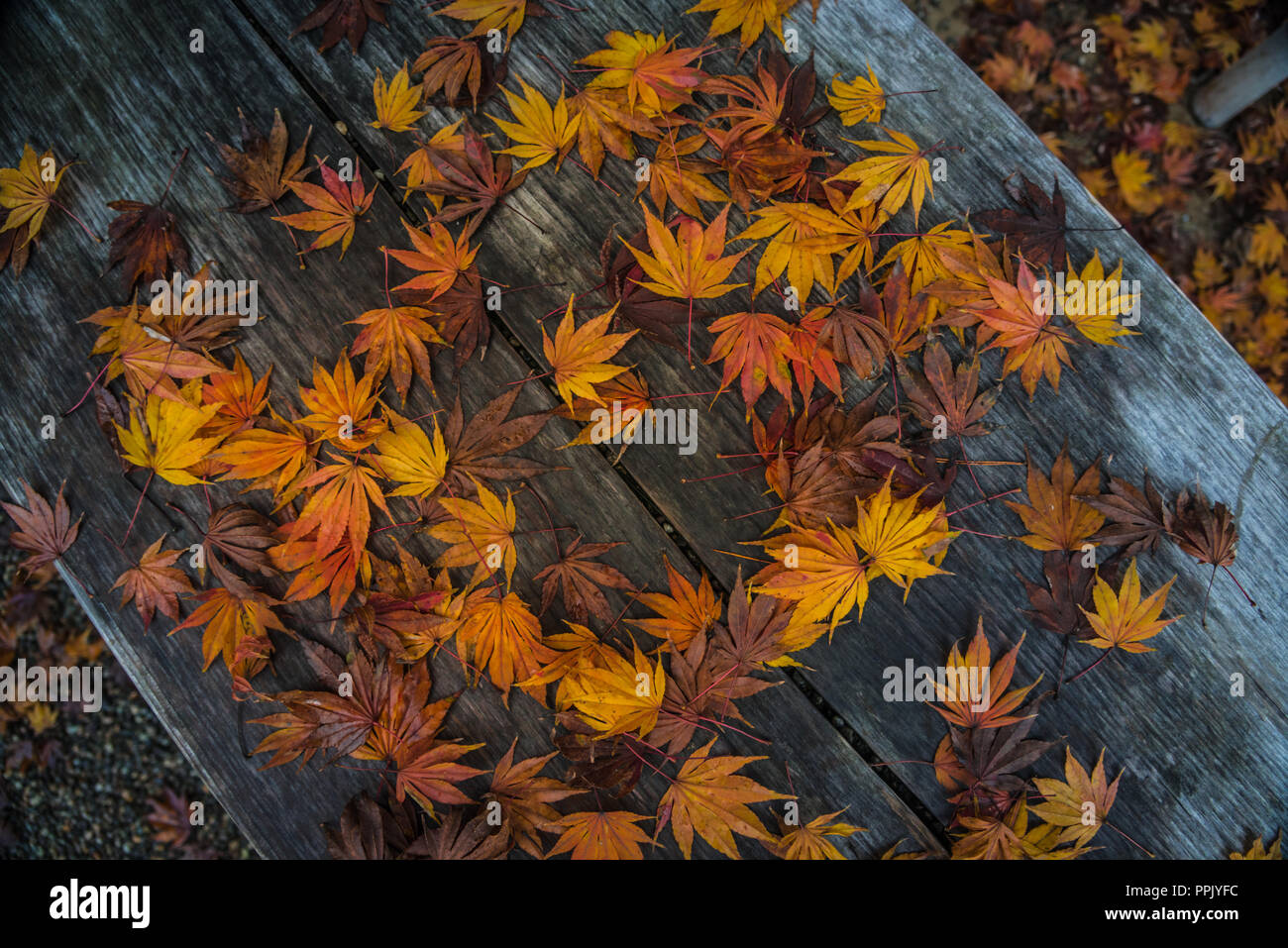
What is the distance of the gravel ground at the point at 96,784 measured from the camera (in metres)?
2.57

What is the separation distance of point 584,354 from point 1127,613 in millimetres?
1399

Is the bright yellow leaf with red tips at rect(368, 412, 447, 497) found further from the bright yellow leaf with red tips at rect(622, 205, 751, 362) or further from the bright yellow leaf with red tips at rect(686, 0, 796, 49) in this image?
the bright yellow leaf with red tips at rect(686, 0, 796, 49)

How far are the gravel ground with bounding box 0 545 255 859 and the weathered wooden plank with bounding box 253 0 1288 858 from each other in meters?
2.32

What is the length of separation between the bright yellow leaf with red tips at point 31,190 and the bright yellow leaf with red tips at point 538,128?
1116 mm

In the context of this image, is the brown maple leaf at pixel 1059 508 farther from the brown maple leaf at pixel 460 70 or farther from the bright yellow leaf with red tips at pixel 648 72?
the brown maple leaf at pixel 460 70

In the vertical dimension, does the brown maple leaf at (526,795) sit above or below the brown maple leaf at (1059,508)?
below

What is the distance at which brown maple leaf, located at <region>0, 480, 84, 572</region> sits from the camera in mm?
1642

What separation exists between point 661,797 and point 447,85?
1745mm

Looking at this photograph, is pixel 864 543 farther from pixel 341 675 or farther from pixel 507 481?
pixel 341 675

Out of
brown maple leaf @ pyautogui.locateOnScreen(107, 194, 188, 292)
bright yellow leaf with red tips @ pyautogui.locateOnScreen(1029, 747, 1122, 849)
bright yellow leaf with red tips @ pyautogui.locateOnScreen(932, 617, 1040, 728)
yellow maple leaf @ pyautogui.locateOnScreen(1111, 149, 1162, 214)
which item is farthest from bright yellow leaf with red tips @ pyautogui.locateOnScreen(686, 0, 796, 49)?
yellow maple leaf @ pyautogui.locateOnScreen(1111, 149, 1162, 214)

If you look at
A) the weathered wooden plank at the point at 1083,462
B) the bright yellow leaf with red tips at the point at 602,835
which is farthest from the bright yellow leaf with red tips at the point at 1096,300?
the bright yellow leaf with red tips at the point at 602,835

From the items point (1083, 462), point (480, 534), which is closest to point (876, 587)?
point (1083, 462)

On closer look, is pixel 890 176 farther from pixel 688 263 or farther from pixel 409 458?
pixel 409 458
